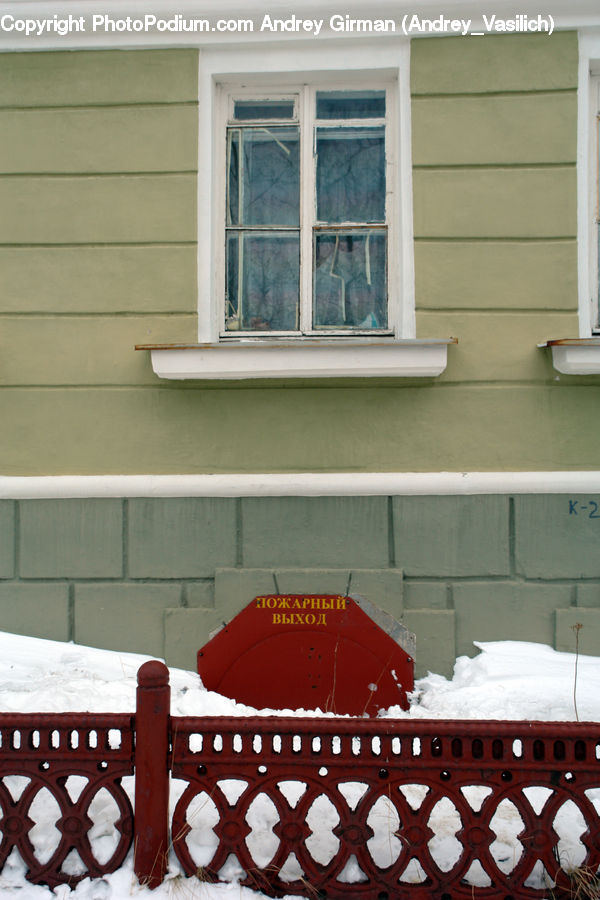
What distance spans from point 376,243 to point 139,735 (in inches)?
110

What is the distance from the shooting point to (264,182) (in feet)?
11.9

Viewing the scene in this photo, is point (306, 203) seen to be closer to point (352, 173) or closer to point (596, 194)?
point (352, 173)

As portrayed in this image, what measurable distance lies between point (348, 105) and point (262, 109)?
0.49m

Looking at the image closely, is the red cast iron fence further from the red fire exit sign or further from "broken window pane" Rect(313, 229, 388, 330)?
"broken window pane" Rect(313, 229, 388, 330)

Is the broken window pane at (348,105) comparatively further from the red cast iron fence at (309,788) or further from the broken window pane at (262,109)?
the red cast iron fence at (309,788)

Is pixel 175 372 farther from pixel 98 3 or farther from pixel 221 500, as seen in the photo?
pixel 98 3

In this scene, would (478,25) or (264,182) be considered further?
(264,182)

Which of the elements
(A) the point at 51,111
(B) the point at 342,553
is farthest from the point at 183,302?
(B) the point at 342,553

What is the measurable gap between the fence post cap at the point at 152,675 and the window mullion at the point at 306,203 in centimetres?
213

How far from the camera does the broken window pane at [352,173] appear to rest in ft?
11.8

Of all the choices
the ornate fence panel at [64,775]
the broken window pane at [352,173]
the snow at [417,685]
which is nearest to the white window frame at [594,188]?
the broken window pane at [352,173]

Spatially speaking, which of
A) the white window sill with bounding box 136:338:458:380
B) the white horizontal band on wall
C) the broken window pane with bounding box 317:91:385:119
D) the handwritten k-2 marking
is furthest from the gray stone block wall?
the handwritten k-2 marking

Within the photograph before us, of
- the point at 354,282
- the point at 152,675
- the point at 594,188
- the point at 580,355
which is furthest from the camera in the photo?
the point at 354,282

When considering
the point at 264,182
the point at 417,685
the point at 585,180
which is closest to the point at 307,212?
the point at 264,182
